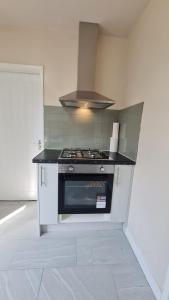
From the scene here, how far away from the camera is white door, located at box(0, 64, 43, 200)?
226 cm

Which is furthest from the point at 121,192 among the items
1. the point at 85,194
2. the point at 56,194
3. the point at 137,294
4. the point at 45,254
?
the point at 45,254

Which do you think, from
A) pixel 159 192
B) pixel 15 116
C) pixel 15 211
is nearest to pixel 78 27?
pixel 15 116

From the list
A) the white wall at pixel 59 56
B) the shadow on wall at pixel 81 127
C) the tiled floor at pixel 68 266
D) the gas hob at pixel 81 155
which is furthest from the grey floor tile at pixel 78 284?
the white wall at pixel 59 56

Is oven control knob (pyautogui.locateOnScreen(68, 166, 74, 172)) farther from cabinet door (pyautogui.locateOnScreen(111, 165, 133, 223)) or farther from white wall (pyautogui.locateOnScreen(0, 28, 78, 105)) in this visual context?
white wall (pyautogui.locateOnScreen(0, 28, 78, 105))

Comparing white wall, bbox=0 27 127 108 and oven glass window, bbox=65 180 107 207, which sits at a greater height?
white wall, bbox=0 27 127 108

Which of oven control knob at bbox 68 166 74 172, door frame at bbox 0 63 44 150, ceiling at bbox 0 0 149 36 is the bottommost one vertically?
oven control knob at bbox 68 166 74 172

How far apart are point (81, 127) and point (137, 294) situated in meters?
1.86

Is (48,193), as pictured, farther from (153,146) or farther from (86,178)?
(153,146)

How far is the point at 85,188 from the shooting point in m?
1.85

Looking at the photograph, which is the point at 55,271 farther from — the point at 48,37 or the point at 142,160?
the point at 48,37

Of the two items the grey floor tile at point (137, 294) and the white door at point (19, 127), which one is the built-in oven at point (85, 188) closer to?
the grey floor tile at point (137, 294)

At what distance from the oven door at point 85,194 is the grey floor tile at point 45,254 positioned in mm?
345

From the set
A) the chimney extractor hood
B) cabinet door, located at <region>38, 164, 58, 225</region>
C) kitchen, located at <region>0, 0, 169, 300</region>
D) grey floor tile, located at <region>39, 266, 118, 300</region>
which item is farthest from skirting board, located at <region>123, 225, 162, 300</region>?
the chimney extractor hood

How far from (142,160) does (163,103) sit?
1.97ft
